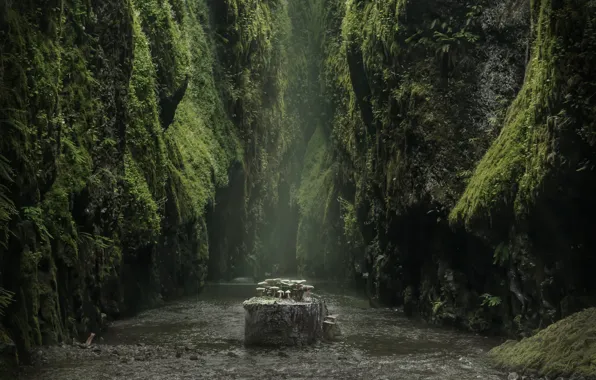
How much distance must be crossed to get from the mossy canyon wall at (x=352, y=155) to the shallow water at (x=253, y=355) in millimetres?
918

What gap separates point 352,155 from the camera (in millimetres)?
36062

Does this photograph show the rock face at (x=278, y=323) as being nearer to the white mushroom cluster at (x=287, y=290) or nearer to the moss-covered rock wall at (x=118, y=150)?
the white mushroom cluster at (x=287, y=290)

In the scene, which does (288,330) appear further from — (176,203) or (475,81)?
(176,203)

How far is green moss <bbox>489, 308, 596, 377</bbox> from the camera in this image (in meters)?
11.2

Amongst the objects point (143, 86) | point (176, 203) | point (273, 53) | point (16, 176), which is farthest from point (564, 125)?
point (273, 53)

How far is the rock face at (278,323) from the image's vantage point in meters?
17.7

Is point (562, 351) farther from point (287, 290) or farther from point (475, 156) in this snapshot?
point (475, 156)

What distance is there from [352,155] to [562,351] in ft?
80.1

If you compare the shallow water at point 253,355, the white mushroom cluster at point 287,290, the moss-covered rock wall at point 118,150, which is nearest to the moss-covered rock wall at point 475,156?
the shallow water at point 253,355

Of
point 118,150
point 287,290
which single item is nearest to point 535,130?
point 287,290

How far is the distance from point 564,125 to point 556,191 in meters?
1.34

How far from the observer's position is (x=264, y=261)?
185 feet

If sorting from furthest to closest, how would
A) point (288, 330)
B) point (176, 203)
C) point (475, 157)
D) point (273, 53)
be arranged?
point (273, 53) → point (176, 203) → point (475, 157) → point (288, 330)

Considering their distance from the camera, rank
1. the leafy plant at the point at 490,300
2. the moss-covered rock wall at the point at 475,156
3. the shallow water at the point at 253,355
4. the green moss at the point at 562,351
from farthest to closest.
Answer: the leafy plant at the point at 490,300
the moss-covered rock wall at the point at 475,156
the shallow water at the point at 253,355
the green moss at the point at 562,351
